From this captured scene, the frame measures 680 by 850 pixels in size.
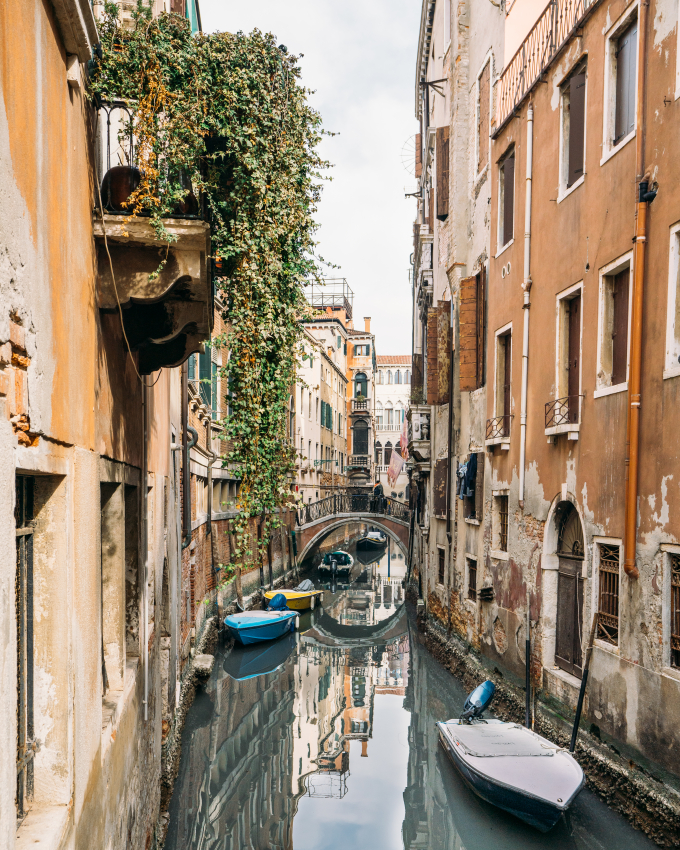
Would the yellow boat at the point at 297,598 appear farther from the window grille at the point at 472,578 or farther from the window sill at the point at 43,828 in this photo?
the window sill at the point at 43,828

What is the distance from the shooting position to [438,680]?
13.3 metres

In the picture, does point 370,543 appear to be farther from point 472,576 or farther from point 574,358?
point 574,358

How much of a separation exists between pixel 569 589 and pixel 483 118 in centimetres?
817

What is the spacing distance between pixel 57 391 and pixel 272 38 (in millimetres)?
3330

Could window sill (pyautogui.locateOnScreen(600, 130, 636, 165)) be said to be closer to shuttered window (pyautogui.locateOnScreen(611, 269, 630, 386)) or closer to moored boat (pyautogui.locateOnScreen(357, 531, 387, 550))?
shuttered window (pyautogui.locateOnScreen(611, 269, 630, 386))

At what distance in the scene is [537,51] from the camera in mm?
9734

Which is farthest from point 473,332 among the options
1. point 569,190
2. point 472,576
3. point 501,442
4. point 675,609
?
point 675,609

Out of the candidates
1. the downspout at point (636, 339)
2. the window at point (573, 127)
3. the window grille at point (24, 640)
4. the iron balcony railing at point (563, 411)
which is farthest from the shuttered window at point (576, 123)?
the window grille at point (24, 640)

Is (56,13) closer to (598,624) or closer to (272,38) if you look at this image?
(272,38)

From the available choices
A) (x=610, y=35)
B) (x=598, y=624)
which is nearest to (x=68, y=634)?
(x=598, y=624)

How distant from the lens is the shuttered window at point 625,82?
7.30 meters

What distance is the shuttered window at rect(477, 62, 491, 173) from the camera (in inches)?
486

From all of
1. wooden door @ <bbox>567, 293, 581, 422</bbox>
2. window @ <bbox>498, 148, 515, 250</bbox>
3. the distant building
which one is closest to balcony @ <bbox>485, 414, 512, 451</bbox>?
wooden door @ <bbox>567, 293, 581, 422</bbox>

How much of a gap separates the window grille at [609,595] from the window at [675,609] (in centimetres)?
96
